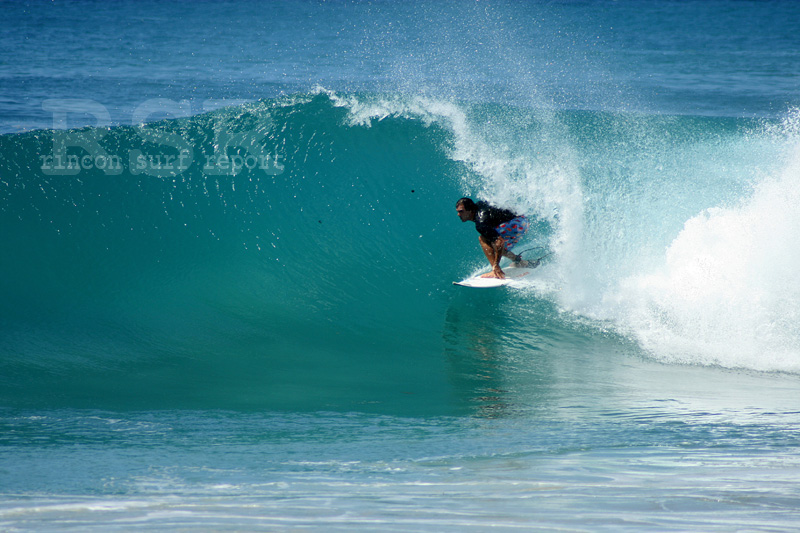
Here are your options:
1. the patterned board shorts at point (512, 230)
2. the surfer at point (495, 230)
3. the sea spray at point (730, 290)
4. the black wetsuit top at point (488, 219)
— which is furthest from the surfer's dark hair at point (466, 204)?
the sea spray at point (730, 290)

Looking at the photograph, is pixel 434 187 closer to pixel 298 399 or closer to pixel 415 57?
pixel 298 399

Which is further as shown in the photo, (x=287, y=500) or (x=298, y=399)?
(x=298, y=399)

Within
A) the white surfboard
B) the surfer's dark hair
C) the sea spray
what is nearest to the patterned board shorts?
the white surfboard

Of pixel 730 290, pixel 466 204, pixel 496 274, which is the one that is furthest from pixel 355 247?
pixel 730 290

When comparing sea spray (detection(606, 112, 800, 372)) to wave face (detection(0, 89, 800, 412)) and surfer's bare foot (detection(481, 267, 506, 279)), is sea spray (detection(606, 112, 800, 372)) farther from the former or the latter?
surfer's bare foot (detection(481, 267, 506, 279))

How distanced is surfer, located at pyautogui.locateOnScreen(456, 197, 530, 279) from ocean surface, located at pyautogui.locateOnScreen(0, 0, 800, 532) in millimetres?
281

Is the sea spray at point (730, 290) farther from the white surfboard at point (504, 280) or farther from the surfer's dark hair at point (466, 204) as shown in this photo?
the surfer's dark hair at point (466, 204)

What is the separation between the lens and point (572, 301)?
6.00 metres

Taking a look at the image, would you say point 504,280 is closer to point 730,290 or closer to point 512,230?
point 512,230

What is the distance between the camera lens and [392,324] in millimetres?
5855

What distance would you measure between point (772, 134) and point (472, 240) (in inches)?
197

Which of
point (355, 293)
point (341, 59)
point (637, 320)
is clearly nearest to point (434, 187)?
point (355, 293)

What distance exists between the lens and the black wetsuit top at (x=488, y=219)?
20.9 feet

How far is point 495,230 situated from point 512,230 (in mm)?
192
